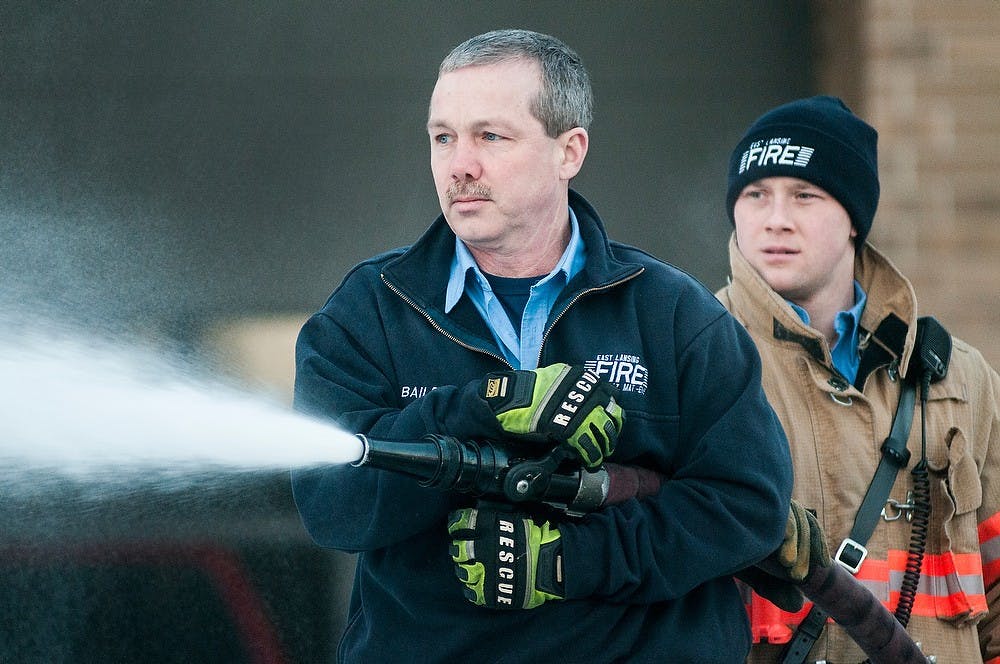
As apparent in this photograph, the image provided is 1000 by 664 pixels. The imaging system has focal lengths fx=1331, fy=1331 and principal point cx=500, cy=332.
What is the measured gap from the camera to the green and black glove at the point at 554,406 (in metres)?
2.32

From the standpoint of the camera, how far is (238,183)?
4641mm

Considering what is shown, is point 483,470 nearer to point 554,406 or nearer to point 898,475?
point 554,406

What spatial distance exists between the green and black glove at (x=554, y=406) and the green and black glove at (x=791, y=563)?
592 millimetres

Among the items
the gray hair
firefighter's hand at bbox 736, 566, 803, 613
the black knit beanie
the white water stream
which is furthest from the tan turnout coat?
the white water stream

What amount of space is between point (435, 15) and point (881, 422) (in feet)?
8.08

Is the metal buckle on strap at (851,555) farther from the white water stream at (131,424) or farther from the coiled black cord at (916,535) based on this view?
the white water stream at (131,424)

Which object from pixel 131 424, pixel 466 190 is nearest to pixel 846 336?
pixel 466 190

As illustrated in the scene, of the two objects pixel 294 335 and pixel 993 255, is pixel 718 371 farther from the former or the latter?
pixel 993 255

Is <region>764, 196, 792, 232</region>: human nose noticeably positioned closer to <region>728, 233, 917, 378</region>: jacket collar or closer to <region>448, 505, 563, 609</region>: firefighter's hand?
<region>728, 233, 917, 378</region>: jacket collar

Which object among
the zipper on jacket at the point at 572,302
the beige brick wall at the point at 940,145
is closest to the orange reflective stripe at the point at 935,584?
the zipper on jacket at the point at 572,302

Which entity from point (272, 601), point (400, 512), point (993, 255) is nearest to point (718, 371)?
point (400, 512)

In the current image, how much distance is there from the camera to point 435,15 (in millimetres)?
5051

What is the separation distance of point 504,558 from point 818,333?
1.45 metres

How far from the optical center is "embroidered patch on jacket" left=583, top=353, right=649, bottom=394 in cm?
264
